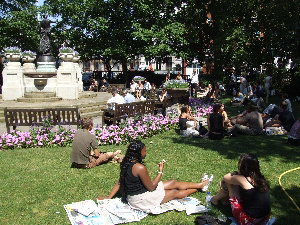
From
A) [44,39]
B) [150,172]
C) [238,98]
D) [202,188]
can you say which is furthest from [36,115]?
[238,98]

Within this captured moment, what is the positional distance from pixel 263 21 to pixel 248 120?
16.5 m

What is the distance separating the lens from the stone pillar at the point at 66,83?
13.9 meters

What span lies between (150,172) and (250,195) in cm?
Answer: 255

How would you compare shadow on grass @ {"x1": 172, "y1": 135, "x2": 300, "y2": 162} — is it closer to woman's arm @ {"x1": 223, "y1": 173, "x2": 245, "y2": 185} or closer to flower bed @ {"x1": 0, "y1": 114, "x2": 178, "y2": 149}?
flower bed @ {"x1": 0, "y1": 114, "x2": 178, "y2": 149}

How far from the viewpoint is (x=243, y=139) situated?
858cm

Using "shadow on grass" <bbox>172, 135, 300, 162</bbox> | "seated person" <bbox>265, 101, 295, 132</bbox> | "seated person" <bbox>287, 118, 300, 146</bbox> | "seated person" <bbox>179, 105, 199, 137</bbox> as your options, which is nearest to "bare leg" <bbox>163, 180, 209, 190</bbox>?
"shadow on grass" <bbox>172, 135, 300, 162</bbox>

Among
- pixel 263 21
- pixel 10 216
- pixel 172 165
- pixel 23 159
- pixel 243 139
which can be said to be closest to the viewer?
pixel 10 216

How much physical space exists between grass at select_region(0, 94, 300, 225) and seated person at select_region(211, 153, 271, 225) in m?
0.42

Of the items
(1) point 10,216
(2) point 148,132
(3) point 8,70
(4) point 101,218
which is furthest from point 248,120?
(3) point 8,70

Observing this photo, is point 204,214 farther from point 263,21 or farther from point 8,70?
point 263,21

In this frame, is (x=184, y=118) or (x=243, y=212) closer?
(x=243, y=212)

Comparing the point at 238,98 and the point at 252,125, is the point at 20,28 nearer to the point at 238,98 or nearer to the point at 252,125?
the point at 238,98

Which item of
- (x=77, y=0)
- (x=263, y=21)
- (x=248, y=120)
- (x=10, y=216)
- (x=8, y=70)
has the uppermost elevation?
(x=77, y=0)

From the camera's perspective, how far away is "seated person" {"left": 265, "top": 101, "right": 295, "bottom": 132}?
9148mm
